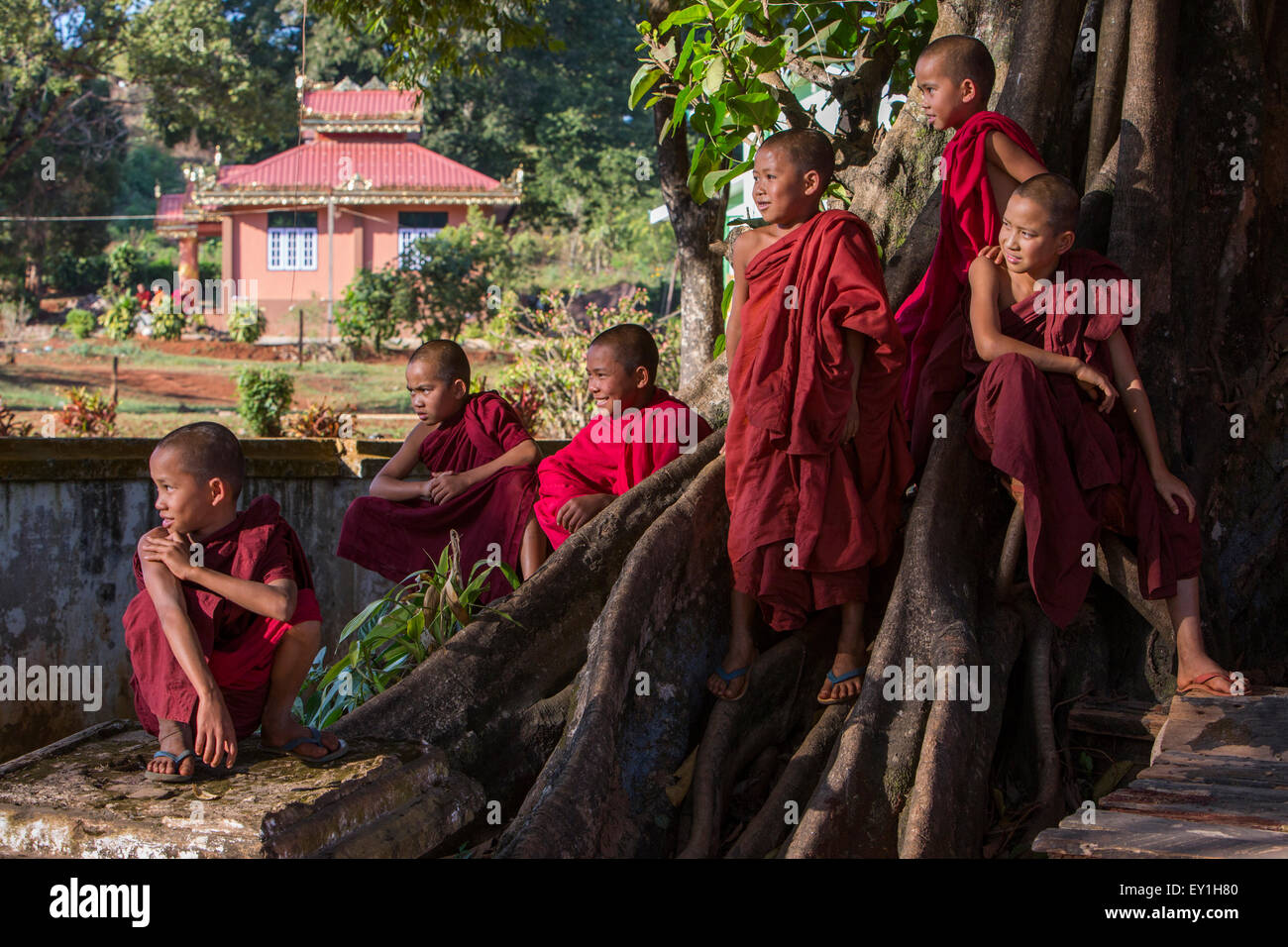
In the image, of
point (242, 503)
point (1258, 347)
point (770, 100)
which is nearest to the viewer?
point (1258, 347)

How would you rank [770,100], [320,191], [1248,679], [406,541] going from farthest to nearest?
1. [320,191]
2. [770,100]
3. [406,541]
4. [1248,679]

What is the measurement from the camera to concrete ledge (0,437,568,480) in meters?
6.54

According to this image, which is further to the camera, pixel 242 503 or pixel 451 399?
pixel 242 503

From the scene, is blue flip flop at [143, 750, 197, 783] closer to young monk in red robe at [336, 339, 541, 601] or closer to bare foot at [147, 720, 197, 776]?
bare foot at [147, 720, 197, 776]

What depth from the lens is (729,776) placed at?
384 cm

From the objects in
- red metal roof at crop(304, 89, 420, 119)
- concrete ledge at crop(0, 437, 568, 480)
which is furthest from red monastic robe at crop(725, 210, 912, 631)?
red metal roof at crop(304, 89, 420, 119)

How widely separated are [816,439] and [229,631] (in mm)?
1753

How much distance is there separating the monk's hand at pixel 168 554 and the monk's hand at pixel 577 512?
178 centimetres

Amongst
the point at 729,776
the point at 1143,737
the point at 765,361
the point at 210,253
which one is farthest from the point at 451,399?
the point at 210,253

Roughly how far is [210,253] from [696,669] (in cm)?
3511

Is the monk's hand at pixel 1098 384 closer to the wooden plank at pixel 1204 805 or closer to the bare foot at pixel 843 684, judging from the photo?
the bare foot at pixel 843 684

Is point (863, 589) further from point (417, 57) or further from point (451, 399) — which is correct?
point (417, 57)

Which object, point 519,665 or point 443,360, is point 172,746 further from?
point 443,360

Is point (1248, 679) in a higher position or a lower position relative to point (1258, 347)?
lower
